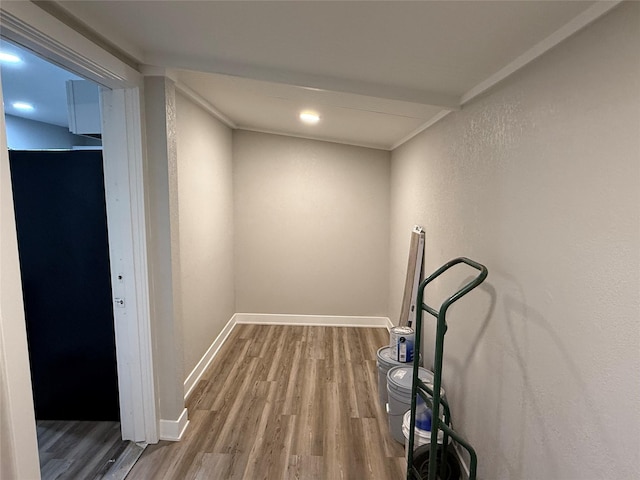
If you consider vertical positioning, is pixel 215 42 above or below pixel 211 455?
above

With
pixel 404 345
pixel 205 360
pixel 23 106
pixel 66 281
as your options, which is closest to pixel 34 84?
pixel 23 106

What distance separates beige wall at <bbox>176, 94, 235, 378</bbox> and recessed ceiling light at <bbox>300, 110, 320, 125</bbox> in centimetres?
84

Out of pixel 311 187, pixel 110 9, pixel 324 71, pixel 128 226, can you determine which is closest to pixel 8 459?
pixel 128 226

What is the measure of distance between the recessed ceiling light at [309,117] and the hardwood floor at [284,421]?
216 centimetres

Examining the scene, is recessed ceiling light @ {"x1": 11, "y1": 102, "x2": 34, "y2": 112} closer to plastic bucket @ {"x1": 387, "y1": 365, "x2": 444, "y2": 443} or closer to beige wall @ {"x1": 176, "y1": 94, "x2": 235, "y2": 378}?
beige wall @ {"x1": 176, "y1": 94, "x2": 235, "y2": 378}

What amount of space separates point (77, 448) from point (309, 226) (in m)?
2.78

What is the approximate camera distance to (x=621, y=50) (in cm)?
93

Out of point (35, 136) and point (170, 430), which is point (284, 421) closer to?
point (170, 430)

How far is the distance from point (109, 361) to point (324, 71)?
217cm

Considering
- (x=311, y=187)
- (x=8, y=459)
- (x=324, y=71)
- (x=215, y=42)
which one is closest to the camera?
(x=8, y=459)

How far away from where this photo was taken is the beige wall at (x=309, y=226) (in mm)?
4066

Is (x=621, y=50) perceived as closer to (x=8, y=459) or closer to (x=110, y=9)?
(x=110, y=9)

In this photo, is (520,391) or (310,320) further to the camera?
(310,320)

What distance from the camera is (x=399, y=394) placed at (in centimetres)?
215
